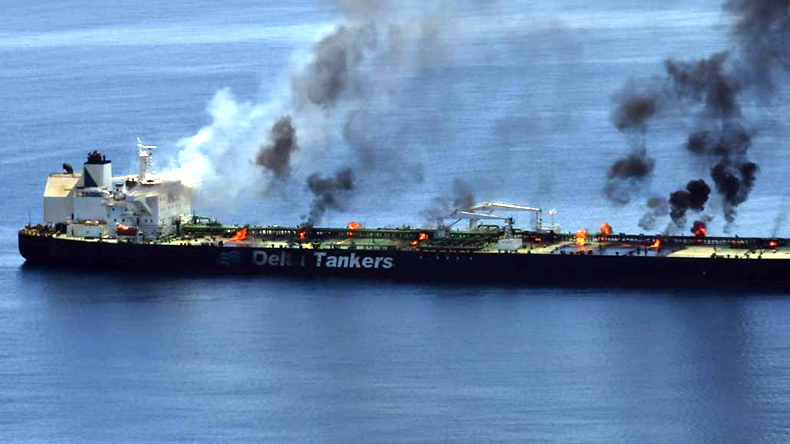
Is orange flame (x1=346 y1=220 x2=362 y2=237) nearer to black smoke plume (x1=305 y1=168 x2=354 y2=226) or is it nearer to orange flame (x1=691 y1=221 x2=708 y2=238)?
black smoke plume (x1=305 y1=168 x2=354 y2=226)

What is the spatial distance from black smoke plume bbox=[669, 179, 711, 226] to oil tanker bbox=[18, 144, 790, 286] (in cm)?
247

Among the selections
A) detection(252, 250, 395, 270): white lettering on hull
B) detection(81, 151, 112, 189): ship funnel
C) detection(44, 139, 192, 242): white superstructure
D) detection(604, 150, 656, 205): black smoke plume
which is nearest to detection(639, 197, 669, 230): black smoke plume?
detection(604, 150, 656, 205): black smoke plume

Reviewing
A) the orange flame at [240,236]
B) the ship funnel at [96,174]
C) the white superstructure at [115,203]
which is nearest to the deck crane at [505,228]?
the orange flame at [240,236]

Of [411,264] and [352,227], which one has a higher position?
[352,227]

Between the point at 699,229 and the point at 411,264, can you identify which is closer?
the point at 411,264

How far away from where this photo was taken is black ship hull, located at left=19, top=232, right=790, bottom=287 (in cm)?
12181

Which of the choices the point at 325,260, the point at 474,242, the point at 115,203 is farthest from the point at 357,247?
the point at 115,203

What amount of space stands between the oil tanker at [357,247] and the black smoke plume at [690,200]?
2466mm

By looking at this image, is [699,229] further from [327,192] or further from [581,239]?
[327,192]

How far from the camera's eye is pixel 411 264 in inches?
4953

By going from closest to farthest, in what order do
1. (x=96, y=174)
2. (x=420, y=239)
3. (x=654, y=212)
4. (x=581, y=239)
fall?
(x=581, y=239) < (x=420, y=239) < (x=96, y=174) < (x=654, y=212)

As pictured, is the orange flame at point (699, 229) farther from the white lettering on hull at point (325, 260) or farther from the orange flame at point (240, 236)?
the orange flame at point (240, 236)

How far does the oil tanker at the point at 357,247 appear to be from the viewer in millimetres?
122750

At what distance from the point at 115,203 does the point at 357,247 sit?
48.5ft
